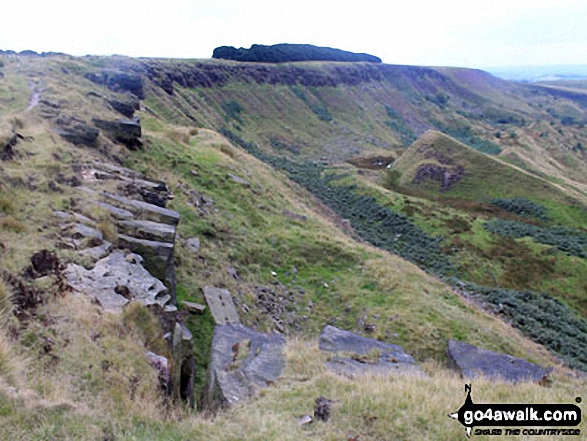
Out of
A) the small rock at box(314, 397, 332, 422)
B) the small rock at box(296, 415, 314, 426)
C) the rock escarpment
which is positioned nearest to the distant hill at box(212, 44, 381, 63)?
the rock escarpment

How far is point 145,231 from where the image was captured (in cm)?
1052

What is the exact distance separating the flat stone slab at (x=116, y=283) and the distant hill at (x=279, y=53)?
89587 millimetres

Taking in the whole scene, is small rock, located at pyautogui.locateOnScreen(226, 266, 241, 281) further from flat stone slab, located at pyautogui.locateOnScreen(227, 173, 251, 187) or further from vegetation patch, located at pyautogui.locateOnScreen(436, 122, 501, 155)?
vegetation patch, located at pyautogui.locateOnScreen(436, 122, 501, 155)

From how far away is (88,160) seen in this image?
1412 centimetres

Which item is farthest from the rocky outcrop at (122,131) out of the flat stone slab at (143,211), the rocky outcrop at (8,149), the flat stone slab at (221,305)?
the flat stone slab at (221,305)

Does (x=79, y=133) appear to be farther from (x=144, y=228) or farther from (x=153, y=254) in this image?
(x=153, y=254)

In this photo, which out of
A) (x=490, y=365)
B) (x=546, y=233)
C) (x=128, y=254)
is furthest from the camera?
(x=546, y=233)

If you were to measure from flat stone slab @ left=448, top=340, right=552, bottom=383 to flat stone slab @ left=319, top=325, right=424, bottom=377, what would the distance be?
4.73 feet

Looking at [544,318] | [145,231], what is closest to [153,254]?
[145,231]

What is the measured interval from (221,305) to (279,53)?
9781cm

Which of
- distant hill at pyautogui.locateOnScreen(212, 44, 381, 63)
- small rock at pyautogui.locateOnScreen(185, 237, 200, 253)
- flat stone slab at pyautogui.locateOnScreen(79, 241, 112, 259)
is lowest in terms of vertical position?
small rock at pyautogui.locateOnScreen(185, 237, 200, 253)

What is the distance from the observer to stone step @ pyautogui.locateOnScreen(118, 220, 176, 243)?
10484 millimetres

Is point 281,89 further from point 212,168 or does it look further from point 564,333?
point 564,333

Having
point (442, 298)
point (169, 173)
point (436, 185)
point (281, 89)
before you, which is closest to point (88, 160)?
point (169, 173)
